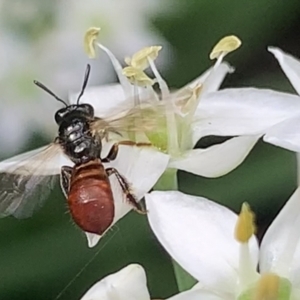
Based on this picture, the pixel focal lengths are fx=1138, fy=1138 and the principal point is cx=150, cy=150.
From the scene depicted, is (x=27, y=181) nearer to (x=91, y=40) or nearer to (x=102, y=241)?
(x=91, y=40)

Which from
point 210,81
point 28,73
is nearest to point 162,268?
point 28,73

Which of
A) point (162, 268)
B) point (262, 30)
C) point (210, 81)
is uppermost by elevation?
point (210, 81)

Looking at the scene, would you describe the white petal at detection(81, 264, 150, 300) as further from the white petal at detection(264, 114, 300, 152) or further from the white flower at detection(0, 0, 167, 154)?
the white flower at detection(0, 0, 167, 154)

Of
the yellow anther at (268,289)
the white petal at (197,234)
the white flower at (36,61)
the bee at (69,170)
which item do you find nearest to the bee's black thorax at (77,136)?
A: the bee at (69,170)

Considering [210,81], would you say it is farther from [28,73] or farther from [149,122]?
[28,73]

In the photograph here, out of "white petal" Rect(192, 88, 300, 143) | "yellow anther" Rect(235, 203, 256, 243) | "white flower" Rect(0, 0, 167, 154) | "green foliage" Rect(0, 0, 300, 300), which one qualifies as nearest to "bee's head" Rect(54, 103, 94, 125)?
"white petal" Rect(192, 88, 300, 143)

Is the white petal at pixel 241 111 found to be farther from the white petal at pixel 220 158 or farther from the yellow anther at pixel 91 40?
the yellow anther at pixel 91 40

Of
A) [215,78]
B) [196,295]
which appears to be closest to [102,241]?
[215,78]
